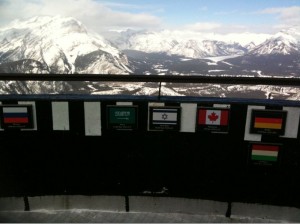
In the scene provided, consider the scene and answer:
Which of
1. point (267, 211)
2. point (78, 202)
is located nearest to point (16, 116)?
point (78, 202)

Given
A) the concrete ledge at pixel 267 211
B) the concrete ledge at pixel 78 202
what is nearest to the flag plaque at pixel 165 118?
the concrete ledge at pixel 78 202

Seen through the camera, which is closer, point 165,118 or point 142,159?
point 165,118

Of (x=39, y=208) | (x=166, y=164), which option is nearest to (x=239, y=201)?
(x=166, y=164)

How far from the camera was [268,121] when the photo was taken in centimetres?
298

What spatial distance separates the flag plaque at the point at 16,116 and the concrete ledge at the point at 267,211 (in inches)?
90.7

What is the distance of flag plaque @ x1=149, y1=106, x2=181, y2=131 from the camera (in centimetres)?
307

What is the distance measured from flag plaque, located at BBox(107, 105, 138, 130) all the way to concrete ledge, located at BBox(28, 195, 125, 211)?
0.86 metres

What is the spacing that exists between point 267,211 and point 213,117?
122 centimetres

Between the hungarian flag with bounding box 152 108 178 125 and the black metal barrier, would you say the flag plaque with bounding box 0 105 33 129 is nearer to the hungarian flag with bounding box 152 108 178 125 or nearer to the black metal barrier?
the black metal barrier

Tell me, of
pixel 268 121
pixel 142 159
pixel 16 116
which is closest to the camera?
pixel 268 121

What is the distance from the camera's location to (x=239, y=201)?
11.0ft

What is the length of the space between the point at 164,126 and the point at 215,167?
0.69 metres

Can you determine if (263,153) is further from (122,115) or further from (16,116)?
(16,116)

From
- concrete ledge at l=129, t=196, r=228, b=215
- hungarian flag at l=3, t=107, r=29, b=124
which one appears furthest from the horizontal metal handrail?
concrete ledge at l=129, t=196, r=228, b=215
